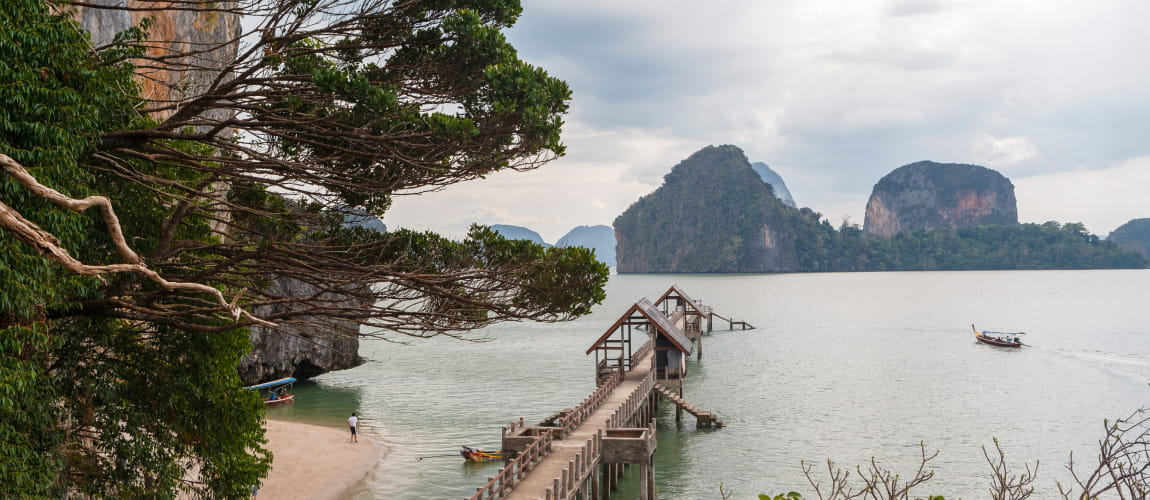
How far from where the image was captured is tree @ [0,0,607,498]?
940 centimetres

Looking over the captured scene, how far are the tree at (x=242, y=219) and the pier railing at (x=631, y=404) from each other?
9.75 meters

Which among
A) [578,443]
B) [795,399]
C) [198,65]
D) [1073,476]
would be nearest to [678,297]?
[795,399]

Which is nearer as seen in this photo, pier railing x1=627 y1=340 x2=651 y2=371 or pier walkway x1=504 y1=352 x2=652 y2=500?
pier walkway x1=504 y1=352 x2=652 y2=500

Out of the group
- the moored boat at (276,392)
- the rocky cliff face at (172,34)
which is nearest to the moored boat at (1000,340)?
the moored boat at (276,392)

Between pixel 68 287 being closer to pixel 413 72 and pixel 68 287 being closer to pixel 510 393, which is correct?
pixel 413 72

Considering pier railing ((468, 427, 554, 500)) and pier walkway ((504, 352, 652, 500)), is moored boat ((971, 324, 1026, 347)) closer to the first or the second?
pier walkway ((504, 352, 652, 500))

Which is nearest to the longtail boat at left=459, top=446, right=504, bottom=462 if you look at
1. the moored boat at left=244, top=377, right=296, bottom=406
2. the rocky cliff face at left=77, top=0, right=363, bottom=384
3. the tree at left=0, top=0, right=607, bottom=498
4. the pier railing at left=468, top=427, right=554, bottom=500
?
the rocky cliff face at left=77, top=0, right=363, bottom=384

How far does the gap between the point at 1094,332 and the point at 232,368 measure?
2755 inches

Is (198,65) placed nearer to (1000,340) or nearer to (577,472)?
(577,472)

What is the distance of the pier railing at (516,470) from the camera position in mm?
14672

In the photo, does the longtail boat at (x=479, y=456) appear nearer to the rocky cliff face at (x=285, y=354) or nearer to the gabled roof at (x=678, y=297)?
the rocky cliff face at (x=285, y=354)

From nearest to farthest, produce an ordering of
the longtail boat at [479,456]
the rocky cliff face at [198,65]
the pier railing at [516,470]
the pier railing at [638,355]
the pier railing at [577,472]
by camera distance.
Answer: the rocky cliff face at [198,65]
the pier railing at [516,470]
the pier railing at [577,472]
the longtail boat at [479,456]
the pier railing at [638,355]

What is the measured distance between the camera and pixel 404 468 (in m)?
24.5

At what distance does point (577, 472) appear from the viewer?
1644 centimetres
